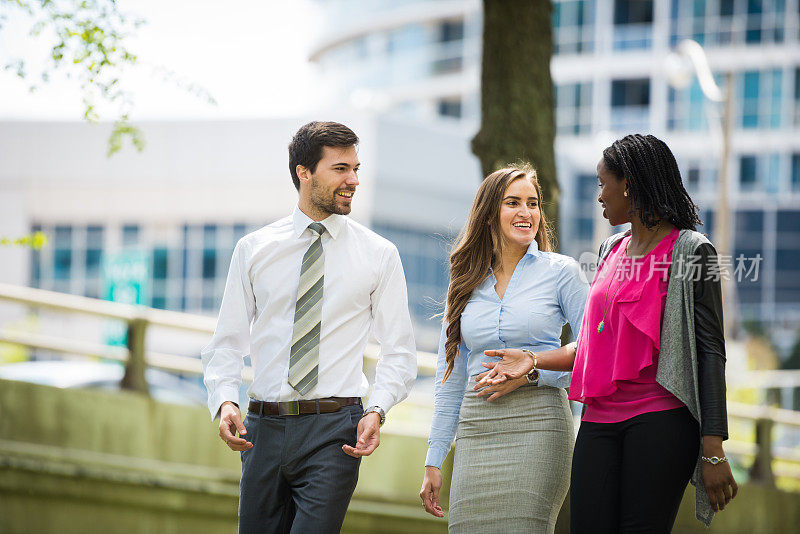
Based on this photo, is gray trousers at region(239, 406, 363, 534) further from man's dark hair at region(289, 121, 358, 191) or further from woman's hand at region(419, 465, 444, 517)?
man's dark hair at region(289, 121, 358, 191)

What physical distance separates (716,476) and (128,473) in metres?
5.91

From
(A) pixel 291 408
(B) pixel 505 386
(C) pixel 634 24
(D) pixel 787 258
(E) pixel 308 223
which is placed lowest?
(A) pixel 291 408

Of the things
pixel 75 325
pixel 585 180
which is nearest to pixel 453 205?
pixel 585 180

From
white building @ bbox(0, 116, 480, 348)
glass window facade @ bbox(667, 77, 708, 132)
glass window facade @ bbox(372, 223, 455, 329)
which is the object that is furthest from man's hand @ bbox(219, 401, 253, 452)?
glass window facade @ bbox(667, 77, 708, 132)

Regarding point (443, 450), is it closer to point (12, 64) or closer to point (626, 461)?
point (626, 461)

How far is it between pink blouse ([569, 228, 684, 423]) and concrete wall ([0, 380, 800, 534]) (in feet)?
15.2

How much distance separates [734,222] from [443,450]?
4033cm

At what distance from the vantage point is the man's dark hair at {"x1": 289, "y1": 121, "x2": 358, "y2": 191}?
411 centimetres

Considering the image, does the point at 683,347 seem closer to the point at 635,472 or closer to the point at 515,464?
the point at 635,472

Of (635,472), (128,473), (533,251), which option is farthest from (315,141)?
(128,473)

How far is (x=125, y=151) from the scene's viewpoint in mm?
37000

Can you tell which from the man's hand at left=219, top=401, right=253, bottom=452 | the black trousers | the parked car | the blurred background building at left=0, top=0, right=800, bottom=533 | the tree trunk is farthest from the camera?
the blurred background building at left=0, top=0, right=800, bottom=533

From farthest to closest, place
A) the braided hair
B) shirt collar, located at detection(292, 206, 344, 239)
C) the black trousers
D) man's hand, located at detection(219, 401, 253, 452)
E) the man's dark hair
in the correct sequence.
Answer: shirt collar, located at detection(292, 206, 344, 239)
the man's dark hair
man's hand, located at detection(219, 401, 253, 452)
the braided hair
the black trousers

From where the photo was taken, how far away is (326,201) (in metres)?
4.13
